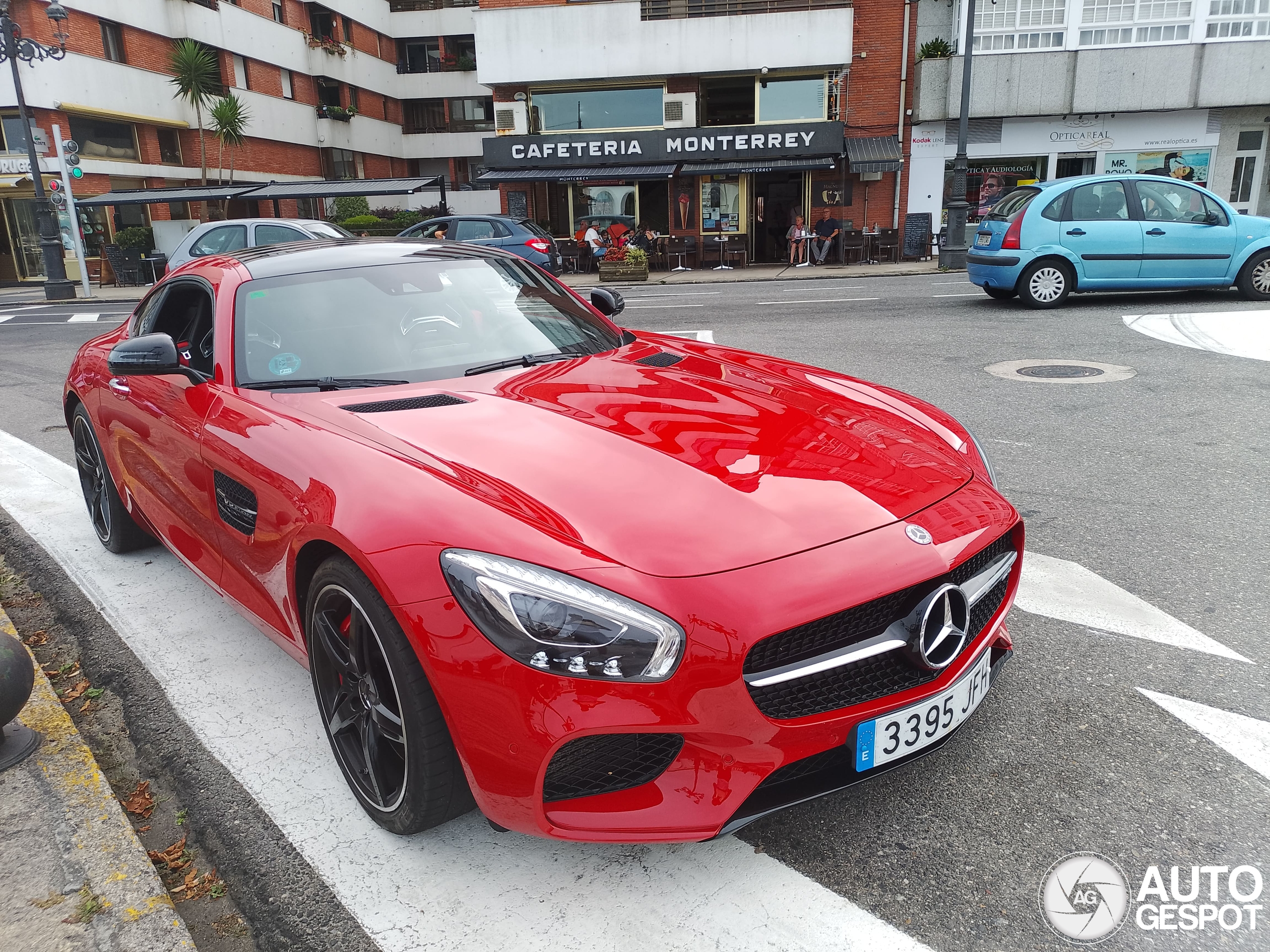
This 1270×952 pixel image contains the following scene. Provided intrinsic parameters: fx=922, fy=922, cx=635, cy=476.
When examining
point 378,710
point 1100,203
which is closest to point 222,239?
point 1100,203

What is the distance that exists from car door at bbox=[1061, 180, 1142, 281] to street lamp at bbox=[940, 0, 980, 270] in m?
9.00

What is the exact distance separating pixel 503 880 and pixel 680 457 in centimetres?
117

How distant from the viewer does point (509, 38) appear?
27.0 meters

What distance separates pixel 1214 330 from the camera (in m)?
10.0

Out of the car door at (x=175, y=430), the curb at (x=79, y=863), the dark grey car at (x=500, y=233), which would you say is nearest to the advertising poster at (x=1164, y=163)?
the dark grey car at (x=500, y=233)

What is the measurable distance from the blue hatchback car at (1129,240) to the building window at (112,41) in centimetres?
3079

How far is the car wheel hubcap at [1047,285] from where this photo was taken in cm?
1214

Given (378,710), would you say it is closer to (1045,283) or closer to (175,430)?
(175,430)

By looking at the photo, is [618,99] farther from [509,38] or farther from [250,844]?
[250,844]

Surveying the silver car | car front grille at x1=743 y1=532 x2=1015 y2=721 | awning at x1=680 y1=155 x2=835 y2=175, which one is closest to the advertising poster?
awning at x1=680 y1=155 x2=835 y2=175

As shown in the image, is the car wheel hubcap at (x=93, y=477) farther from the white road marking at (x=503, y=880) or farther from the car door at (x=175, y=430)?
the white road marking at (x=503, y=880)

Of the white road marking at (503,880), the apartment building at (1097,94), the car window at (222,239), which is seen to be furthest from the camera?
the apartment building at (1097,94)

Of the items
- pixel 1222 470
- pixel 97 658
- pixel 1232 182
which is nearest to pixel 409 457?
pixel 97 658

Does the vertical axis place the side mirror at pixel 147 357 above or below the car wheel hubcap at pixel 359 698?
above
